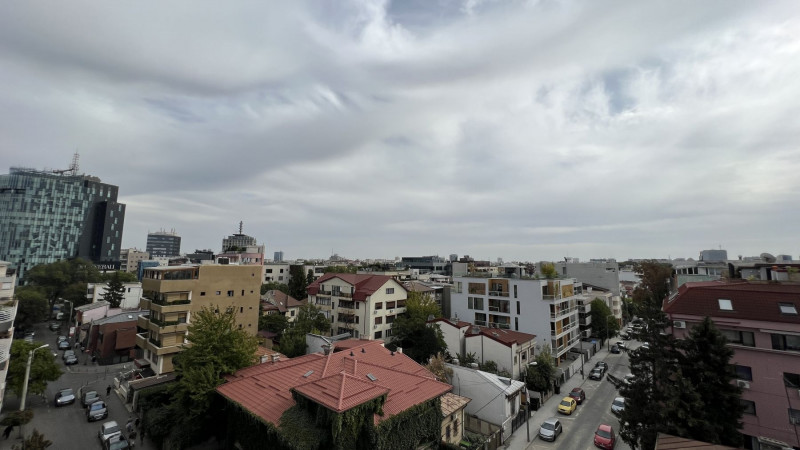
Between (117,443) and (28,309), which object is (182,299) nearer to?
(117,443)

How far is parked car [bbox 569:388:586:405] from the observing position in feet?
125

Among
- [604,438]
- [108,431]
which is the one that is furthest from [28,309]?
[604,438]

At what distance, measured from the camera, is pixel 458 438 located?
28.5 metres

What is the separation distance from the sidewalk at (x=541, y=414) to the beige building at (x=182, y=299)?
101ft

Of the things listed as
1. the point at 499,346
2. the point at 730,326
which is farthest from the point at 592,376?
the point at 730,326

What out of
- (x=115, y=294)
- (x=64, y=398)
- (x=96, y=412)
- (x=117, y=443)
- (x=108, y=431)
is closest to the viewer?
(x=117, y=443)

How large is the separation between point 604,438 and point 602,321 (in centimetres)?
4252

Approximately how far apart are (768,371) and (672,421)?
1012cm

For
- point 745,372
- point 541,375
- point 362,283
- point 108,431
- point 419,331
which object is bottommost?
point 108,431

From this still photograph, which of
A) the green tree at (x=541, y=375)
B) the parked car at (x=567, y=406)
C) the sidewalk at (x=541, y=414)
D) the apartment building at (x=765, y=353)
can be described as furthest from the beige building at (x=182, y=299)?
the apartment building at (x=765, y=353)

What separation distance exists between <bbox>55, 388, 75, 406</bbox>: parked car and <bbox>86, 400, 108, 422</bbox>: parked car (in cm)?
515

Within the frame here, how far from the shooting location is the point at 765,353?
25297mm

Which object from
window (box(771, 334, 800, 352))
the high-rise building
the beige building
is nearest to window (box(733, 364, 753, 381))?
window (box(771, 334, 800, 352))

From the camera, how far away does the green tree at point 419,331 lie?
45969 millimetres
